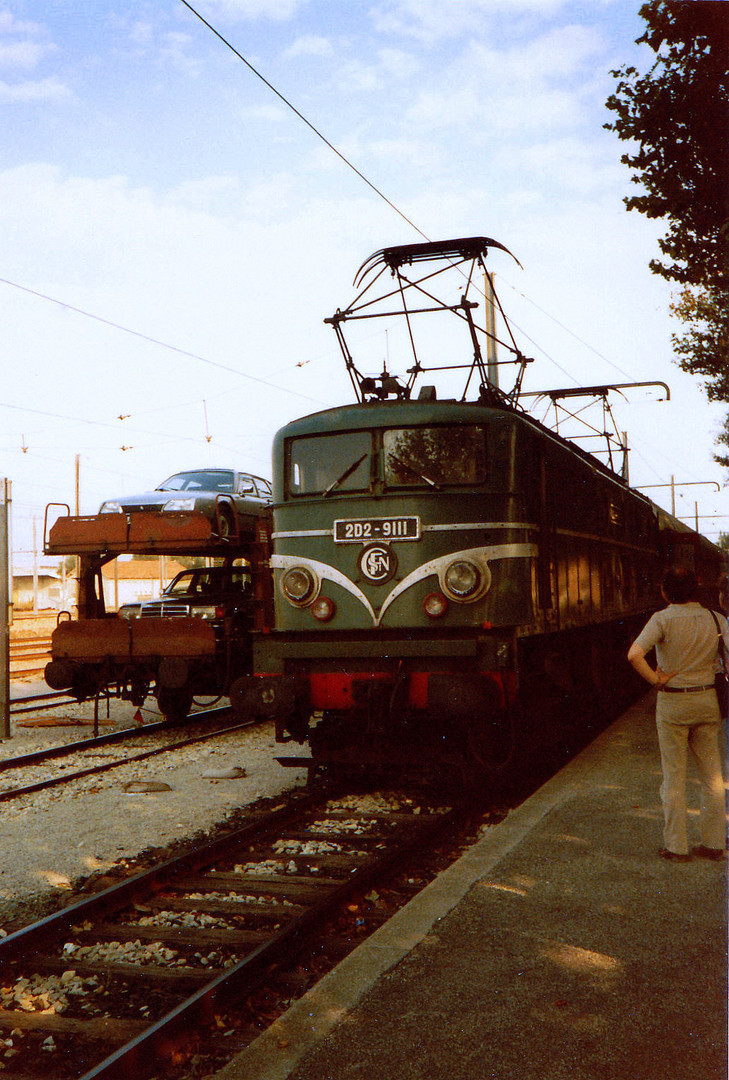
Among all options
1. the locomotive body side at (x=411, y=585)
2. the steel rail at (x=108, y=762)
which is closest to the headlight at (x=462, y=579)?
the locomotive body side at (x=411, y=585)

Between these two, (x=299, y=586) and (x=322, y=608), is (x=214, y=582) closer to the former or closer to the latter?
(x=299, y=586)

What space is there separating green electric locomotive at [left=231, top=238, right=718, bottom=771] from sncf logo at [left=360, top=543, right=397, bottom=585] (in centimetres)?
1

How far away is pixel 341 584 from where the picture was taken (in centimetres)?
823

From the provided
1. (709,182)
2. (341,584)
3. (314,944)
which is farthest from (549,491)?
(314,944)

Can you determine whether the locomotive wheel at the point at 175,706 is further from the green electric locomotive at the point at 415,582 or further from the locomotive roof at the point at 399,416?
the locomotive roof at the point at 399,416

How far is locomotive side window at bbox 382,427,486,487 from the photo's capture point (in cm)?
817

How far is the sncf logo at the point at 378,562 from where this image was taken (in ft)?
26.4

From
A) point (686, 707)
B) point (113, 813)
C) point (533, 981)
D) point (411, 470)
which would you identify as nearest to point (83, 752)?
point (113, 813)

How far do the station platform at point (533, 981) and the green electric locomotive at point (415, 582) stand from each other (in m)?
1.99

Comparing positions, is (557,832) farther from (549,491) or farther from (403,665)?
(549,491)

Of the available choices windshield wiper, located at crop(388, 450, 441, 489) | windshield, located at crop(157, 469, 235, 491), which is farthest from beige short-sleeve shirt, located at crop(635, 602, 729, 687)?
windshield, located at crop(157, 469, 235, 491)

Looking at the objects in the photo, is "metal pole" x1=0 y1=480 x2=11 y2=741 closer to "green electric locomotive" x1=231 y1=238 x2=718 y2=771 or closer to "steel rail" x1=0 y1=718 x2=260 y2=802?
"steel rail" x1=0 y1=718 x2=260 y2=802

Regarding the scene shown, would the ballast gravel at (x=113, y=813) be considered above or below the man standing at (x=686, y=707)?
below

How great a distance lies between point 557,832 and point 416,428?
3667mm
